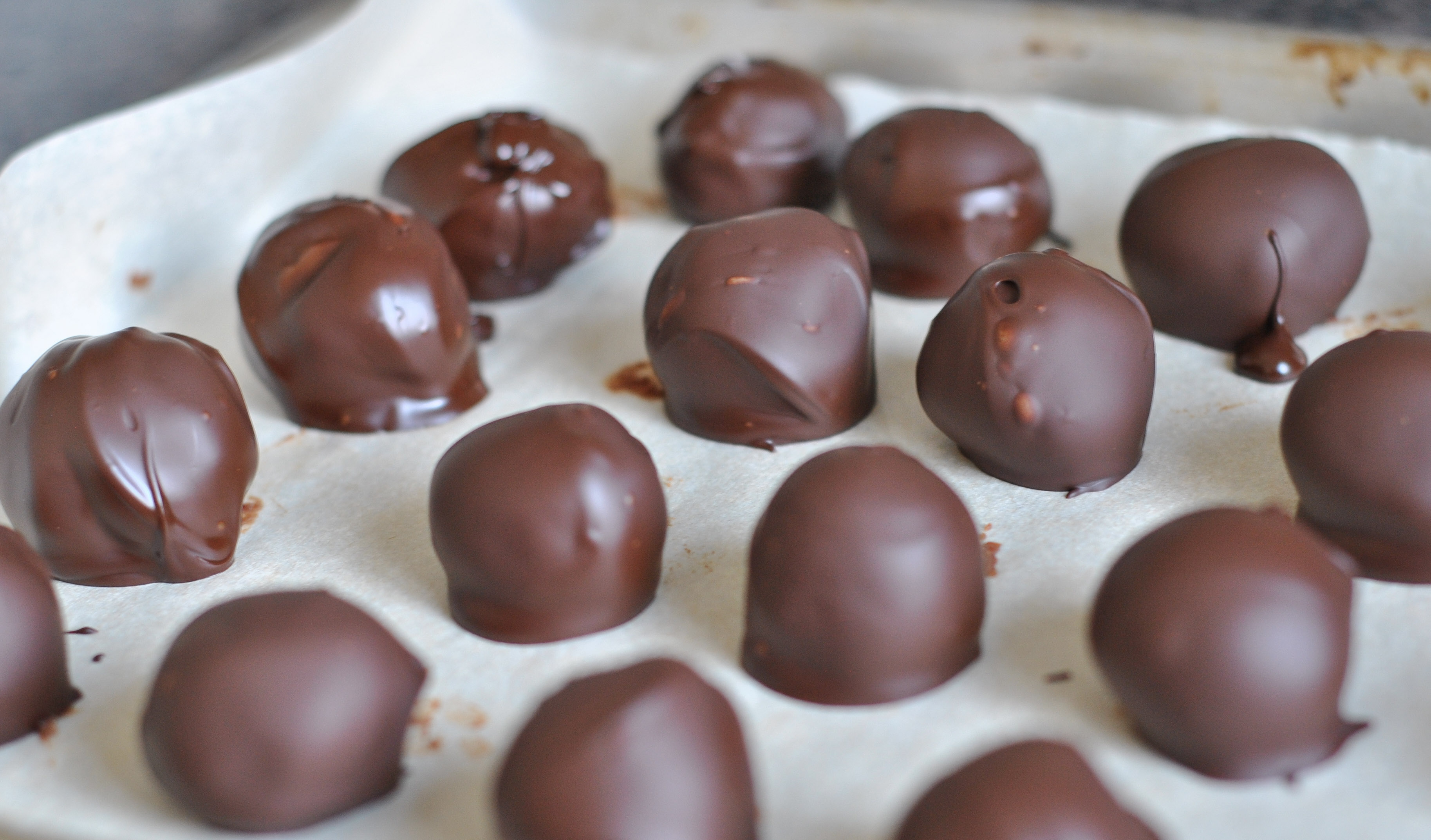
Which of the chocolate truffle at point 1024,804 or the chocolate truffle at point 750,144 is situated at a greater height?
the chocolate truffle at point 750,144

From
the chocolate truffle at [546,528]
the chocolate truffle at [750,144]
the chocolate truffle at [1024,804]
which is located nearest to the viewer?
the chocolate truffle at [1024,804]

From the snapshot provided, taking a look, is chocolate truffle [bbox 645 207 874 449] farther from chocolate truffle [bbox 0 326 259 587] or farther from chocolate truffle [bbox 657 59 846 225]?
chocolate truffle [bbox 0 326 259 587]

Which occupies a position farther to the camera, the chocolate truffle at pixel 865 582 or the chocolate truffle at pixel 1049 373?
the chocolate truffle at pixel 1049 373

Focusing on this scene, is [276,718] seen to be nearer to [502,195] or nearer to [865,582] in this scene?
[865,582]

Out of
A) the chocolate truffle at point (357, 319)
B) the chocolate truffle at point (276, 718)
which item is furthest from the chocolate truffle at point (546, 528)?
the chocolate truffle at point (357, 319)

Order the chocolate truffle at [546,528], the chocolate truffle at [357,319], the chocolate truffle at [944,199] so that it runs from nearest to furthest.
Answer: the chocolate truffle at [546,528]
the chocolate truffle at [357,319]
the chocolate truffle at [944,199]

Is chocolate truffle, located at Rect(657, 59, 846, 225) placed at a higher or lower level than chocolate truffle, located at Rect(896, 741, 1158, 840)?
higher

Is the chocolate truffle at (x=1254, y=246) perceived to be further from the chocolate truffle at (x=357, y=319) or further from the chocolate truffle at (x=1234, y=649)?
the chocolate truffle at (x=357, y=319)

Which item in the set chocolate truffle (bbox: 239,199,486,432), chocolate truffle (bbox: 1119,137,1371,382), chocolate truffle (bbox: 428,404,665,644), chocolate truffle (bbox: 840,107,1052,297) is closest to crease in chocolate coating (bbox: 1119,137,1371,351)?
chocolate truffle (bbox: 1119,137,1371,382)
